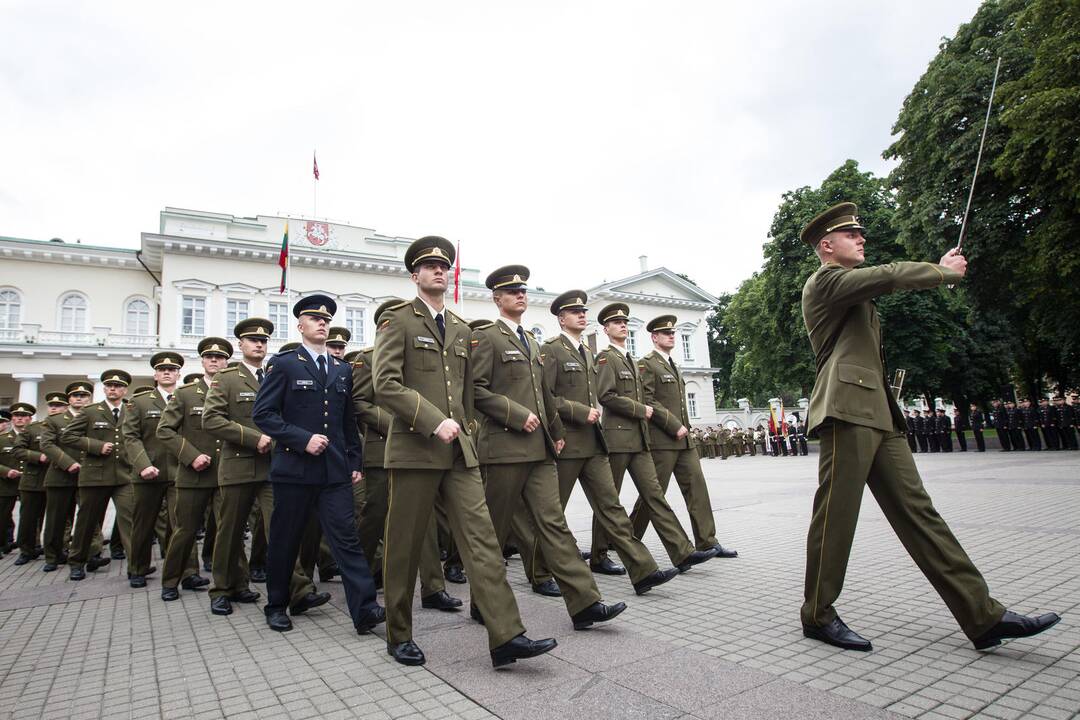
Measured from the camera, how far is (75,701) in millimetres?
3414

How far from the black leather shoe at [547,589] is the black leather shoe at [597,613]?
1.20 m

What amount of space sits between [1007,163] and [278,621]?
19054 mm

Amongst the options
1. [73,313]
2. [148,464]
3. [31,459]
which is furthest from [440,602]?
[73,313]

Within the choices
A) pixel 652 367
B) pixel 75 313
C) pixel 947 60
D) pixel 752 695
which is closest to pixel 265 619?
pixel 752 695

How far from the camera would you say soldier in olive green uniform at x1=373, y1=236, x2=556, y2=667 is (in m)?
3.54

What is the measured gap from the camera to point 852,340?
3.79m

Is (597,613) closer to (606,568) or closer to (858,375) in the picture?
(858,375)

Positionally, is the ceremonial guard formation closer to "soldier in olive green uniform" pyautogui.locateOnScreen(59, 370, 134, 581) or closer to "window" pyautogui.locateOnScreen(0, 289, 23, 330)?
"soldier in olive green uniform" pyautogui.locateOnScreen(59, 370, 134, 581)

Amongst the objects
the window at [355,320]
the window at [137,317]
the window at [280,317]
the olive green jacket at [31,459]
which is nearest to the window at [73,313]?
the window at [137,317]

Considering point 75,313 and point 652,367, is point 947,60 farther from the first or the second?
point 75,313

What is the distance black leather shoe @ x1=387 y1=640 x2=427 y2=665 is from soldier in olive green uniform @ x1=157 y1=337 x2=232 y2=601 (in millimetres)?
3089

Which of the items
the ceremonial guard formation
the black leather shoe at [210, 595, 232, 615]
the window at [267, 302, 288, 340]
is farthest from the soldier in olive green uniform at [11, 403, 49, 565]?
the window at [267, 302, 288, 340]

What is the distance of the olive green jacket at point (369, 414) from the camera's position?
6130mm

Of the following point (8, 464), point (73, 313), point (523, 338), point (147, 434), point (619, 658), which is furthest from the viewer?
point (73, 313)
